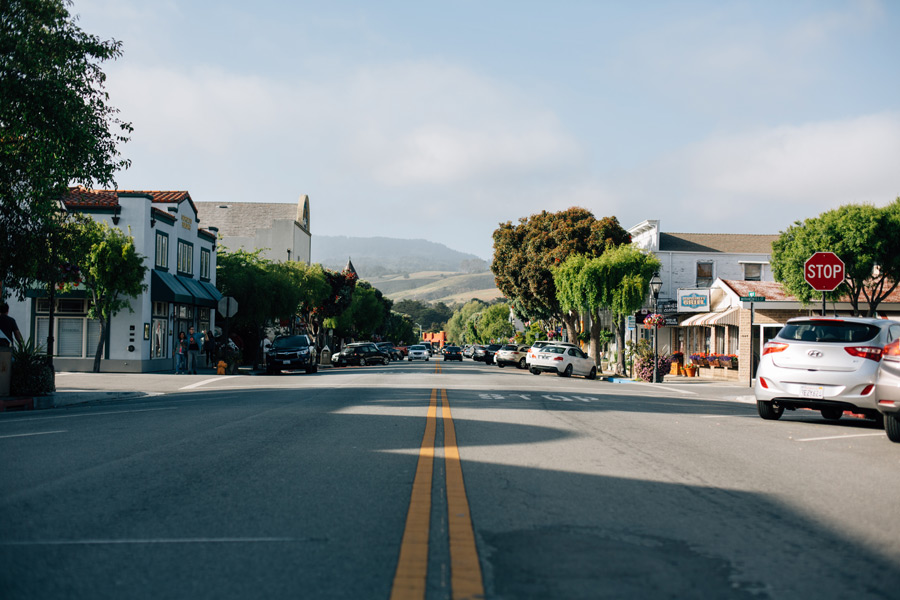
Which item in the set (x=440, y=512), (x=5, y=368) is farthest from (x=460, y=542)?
(x=5, y=368)

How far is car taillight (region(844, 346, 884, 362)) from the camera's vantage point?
1224 centimetres

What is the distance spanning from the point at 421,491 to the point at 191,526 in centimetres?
198

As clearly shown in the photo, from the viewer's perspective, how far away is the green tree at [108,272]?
3269 cm

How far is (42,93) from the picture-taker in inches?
639

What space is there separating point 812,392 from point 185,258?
3556cm

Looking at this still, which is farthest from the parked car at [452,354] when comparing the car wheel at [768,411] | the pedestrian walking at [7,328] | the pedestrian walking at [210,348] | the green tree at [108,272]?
the car wheel at [768,411]

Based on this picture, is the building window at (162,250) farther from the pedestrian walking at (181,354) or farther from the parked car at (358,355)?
the parked car at (358,355)

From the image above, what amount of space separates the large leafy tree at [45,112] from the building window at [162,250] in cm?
1986

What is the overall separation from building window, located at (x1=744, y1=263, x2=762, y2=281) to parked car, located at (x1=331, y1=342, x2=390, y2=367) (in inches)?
960

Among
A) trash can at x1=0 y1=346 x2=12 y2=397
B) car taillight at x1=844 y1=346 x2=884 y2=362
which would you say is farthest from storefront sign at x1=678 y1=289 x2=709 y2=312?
trash can at x1=0 y1=346 x2=12 y2=397

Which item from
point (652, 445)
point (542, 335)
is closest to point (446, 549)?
point (652, 445)

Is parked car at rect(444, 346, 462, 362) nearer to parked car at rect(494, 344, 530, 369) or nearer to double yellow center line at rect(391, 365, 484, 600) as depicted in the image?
parked car at rect(494, 344, 530, 369)

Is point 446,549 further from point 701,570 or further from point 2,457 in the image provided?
point 2,457

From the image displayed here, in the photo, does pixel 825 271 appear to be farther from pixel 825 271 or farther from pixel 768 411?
pixel 768 411
